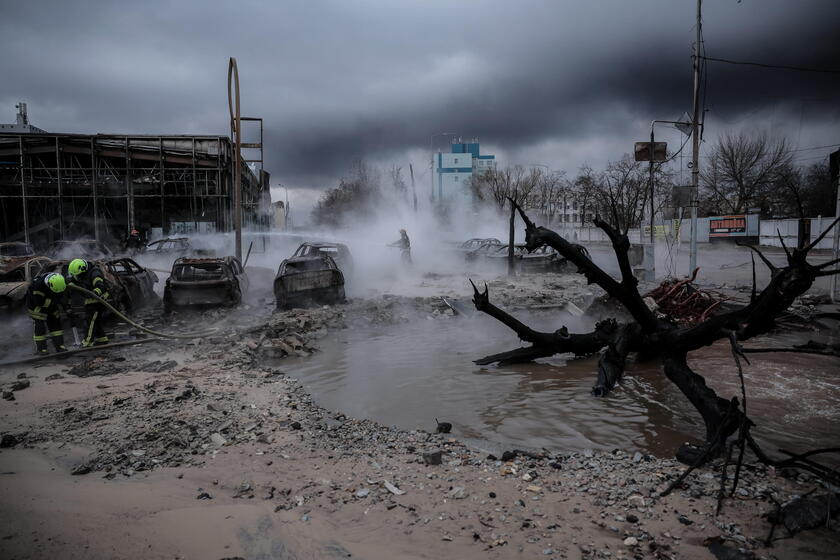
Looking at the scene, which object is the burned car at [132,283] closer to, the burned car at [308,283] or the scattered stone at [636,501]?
the burned car at [308,283]

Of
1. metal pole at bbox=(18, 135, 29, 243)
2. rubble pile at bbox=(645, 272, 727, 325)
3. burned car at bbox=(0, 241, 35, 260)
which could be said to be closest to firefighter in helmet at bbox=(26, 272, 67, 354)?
burned car at bbox=(0, 241, 35, 260)

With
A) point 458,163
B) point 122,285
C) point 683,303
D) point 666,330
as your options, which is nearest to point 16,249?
point 122,285

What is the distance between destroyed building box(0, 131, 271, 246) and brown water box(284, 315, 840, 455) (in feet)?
73.8

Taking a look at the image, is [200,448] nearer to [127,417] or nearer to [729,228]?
[127,417]

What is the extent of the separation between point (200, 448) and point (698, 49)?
17.1 meters

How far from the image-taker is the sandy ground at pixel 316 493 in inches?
113

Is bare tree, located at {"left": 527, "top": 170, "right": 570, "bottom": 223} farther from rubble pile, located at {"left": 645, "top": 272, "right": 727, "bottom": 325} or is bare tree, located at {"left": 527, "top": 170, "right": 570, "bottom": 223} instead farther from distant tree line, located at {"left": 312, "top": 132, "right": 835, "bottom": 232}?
rubble pile, located at {"left": 645, "top": 272, "right": 727, "bottom": 325}

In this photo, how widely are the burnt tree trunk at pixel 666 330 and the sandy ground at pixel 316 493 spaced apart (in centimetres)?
62

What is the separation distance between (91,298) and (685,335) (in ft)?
31.3

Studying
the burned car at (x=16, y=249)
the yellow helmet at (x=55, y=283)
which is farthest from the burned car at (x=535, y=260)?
the burned car at (x=16, y=249)

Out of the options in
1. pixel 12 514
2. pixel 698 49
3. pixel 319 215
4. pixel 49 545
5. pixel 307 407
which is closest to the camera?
pixel 49 545

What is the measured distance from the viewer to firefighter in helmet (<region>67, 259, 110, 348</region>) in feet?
29.0

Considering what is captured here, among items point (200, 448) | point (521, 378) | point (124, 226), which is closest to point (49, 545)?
point (200, 448)

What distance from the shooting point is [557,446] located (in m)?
4.73
